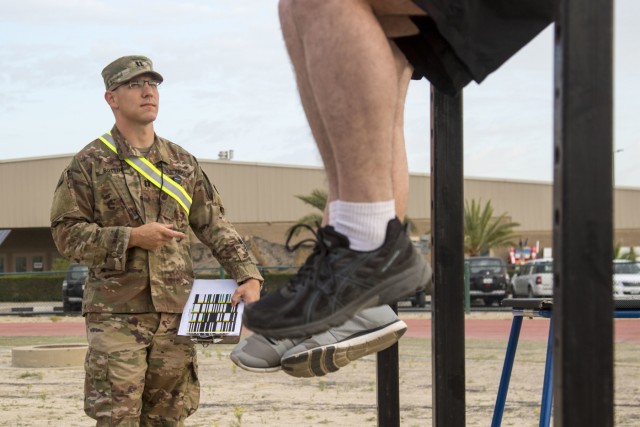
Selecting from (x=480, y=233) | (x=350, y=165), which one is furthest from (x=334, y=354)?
(x=480, y=233)

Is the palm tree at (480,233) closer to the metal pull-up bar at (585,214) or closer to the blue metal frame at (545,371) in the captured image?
the blue metal frame at (545,371)

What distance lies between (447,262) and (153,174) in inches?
108

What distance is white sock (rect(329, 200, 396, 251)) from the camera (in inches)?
59.0

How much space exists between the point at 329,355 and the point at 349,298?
10.1 inches

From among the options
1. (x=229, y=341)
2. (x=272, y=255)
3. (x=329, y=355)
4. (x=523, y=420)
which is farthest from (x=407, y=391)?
(x=272, y=255)

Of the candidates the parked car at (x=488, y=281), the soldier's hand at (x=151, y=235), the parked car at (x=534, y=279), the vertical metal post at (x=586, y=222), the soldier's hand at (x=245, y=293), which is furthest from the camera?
the parked car at (x=488, y=281)

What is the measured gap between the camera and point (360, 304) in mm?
1528

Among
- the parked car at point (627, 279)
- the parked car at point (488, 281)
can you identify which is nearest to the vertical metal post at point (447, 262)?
the parked car at point (627, 279)

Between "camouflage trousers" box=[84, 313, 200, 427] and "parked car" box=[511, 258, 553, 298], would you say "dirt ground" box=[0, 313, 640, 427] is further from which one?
"parked car" box=[511, 258, 553, 298]

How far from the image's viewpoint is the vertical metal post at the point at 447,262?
2.19m

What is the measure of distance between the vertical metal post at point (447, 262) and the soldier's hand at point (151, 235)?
94.5 inches

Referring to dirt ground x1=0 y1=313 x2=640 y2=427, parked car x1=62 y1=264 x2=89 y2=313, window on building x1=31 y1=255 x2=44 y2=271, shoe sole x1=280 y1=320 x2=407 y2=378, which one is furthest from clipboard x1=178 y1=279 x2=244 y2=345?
window on building x1=31 y1=255 x2=44 y2=271

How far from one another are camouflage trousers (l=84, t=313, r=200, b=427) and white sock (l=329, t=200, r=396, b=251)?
3172 mm

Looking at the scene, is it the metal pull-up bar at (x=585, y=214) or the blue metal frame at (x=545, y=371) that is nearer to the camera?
the metal pull-up bar at (x=585, y=214)
